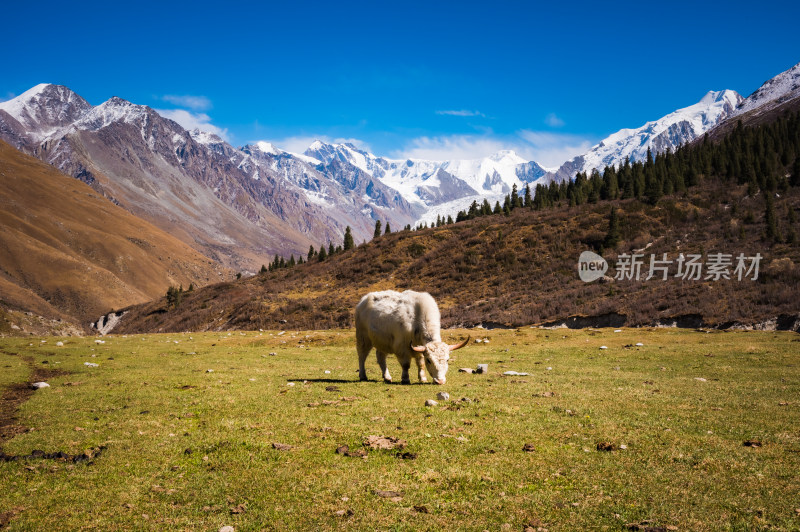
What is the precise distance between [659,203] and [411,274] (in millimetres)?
42825

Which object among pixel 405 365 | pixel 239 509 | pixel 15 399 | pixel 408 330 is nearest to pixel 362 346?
pixel 405 365

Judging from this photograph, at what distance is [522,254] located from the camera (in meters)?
65.4

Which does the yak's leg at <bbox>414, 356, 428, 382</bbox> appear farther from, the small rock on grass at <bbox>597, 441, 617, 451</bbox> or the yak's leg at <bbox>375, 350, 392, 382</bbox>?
the small rock on grass at <bbox>597, 441, 617, 451</bbox>

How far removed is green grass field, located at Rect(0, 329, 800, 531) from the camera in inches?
220

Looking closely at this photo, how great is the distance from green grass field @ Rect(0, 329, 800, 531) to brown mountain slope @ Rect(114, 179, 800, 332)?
2384cm

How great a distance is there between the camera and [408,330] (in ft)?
47.1

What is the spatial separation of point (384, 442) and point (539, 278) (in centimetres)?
5174

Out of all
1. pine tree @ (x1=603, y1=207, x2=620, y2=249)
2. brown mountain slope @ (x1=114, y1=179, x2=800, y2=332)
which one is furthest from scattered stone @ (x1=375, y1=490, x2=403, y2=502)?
pine tree @ (x1=603, y1=207, x2=620, y2=249)

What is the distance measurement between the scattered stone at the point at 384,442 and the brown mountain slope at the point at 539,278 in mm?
33381

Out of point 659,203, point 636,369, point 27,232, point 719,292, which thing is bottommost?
point 636,369

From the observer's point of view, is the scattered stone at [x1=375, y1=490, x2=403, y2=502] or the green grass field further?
the scattered stone at [x1=375, y1=490, x2=403, y2=502]

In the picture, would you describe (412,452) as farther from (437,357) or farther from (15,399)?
(15,399)

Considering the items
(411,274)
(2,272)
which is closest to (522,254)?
(411,274)

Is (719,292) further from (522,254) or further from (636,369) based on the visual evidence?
(522,254)
